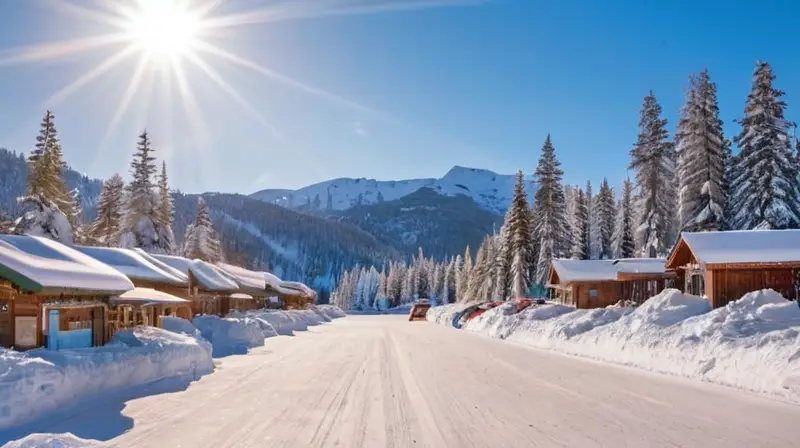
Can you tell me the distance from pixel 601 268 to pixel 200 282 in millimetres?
29068


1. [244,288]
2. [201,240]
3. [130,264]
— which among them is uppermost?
[201,240]

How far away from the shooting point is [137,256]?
32.6m

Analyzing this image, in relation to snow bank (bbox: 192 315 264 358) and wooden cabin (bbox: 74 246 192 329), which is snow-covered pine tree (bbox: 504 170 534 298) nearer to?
snow bank (bbox: 192 315 264 358)

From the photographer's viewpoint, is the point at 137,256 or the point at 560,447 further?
the point at 137,256

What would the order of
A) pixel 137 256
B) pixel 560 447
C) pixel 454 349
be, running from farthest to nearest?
1. pixel 137 256
2. pixel 454 349
3. pixel 560 447

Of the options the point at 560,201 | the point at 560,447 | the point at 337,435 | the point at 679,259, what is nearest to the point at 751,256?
the point at 679,259

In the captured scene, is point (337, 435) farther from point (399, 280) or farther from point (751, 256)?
point (399, 280)

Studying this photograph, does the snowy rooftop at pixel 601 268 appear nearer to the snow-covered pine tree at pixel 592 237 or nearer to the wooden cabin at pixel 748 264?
the wooden cabin at pixel 748 264

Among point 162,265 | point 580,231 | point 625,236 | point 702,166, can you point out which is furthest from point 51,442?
point 580,231

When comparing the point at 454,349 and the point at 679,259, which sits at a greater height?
the point at 679,259

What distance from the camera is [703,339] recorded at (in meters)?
17.4

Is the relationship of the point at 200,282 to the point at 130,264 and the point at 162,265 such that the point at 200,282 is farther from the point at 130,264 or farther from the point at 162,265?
the point at 130,264

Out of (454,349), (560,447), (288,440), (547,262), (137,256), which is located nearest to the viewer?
(560,447)

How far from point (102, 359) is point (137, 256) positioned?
19.6m
